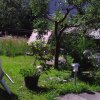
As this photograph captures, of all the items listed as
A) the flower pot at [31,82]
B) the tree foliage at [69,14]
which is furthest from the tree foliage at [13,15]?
the flower pot at [31,82]

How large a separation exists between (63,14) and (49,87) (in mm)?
5207

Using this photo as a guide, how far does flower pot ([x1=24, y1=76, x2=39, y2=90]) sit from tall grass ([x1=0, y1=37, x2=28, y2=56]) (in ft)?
30.3

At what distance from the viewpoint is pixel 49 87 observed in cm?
1067

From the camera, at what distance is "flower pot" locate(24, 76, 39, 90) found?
1020 cm

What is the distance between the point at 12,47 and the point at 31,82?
409 inches

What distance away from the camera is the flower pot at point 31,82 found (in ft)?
33.4

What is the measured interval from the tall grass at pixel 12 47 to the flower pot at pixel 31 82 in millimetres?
9241

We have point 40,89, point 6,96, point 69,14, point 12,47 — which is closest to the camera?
point 6,96

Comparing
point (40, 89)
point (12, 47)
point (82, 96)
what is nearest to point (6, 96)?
point (40, 89)

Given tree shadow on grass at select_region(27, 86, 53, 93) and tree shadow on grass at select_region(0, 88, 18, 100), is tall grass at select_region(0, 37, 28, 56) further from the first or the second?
tree shadow on grass at select_region(0, 88, 18, 100)

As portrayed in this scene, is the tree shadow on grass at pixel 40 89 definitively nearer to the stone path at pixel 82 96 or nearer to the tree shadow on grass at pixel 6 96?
the stone path at pixel 82 96

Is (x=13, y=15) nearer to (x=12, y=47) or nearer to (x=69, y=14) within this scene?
(x=12, y=47)

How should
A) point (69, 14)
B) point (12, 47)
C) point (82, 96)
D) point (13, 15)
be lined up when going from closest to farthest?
1. point (82, 96)
2. point (69, 14)
3. point (12, 47)
4. point (13, 15)

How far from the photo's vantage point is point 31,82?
10219 mm
